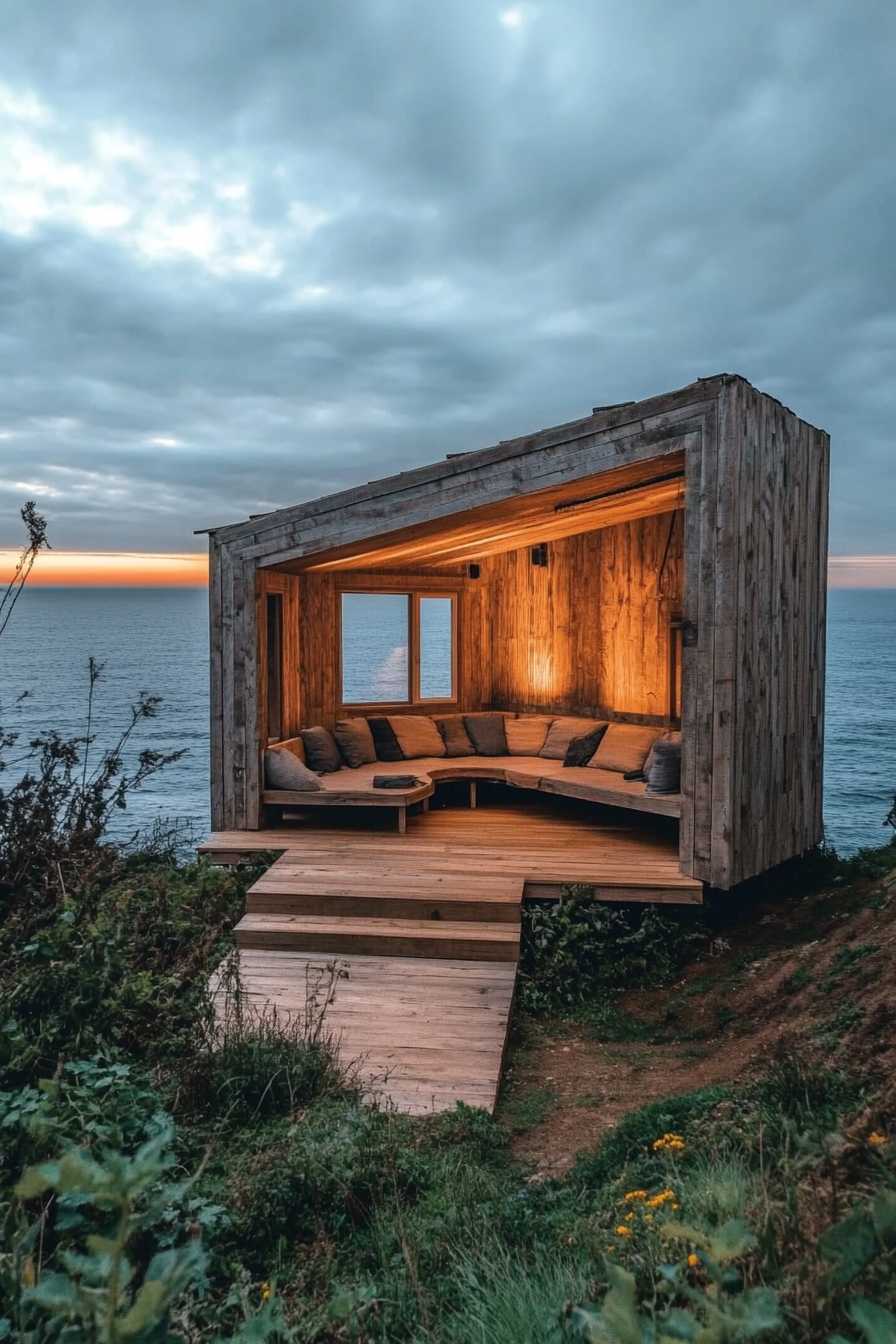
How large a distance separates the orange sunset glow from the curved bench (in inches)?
127

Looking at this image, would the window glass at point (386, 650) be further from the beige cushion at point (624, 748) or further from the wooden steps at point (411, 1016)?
the wooden steps at point (411, 1016)

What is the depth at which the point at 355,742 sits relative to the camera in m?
9.66

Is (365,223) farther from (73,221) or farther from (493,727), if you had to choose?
(493,727)

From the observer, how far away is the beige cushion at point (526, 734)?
10375 mm

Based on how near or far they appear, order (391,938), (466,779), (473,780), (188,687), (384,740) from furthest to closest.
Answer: (188,687) < (384,740) < (473,780) < (466,779) < (391,938)

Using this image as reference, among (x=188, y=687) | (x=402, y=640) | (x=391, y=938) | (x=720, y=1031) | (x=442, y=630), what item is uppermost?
(x=442, y=630)

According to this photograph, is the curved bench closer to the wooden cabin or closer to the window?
the wooden cabin

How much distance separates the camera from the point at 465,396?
36.1 m

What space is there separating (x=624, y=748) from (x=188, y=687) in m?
39.0

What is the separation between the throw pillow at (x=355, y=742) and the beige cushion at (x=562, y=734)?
2074 mm

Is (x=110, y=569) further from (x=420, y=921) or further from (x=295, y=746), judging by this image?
(x=420, y=921)

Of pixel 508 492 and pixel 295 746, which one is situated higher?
pixel 508 492


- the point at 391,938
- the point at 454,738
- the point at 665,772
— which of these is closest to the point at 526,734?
the point at 454,738

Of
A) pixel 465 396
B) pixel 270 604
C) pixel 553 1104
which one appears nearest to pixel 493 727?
pixel 270 604
